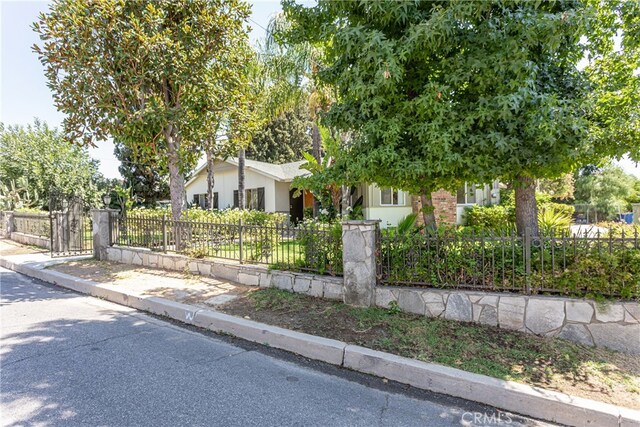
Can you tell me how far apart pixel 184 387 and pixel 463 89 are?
4.92 meters

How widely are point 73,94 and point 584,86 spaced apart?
9989 mm

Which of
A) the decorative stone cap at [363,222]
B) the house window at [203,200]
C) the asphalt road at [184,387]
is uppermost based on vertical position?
the house window at [203,200]

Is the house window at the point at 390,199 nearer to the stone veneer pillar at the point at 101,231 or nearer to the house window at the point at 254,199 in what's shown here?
the house window at the point at 254,199

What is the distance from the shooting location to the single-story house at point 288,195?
16969 millimetres

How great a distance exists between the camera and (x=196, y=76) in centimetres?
881

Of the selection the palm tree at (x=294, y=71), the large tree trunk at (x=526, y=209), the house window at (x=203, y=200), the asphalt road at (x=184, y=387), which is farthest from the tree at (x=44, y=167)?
the large tree trunk at (x=526, y=209)

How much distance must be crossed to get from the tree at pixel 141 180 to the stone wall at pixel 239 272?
1826 cm

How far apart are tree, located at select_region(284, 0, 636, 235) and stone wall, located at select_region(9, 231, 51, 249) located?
13380mm

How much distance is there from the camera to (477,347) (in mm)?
4250

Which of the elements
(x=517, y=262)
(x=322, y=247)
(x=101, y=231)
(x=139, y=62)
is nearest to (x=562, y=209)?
(x=517, y=262)

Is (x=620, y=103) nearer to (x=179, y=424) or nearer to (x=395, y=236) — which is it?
(x=395, y=236)

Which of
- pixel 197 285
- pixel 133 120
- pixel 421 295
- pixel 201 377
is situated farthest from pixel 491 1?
pixel 133 120

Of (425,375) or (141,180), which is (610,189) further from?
(141,180)

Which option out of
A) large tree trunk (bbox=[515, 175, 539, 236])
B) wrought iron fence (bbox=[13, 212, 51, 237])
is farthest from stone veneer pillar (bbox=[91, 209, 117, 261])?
large tree trunk (bbox=[515, 175, 539, 236])
